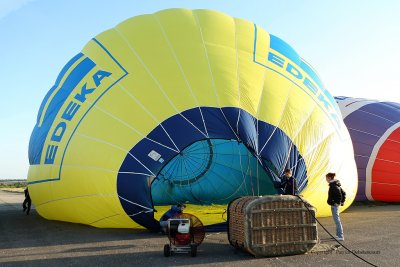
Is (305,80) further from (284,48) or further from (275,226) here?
(275,226)

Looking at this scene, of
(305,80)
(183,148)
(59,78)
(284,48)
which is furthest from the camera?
(59,78)

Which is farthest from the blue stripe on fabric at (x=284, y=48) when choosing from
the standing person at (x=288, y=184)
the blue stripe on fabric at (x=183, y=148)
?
the standing person at (x=288, y=184)

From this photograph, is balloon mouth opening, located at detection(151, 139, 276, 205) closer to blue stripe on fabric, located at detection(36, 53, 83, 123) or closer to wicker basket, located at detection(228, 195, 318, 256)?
blue stripe on fabric, located at detection(36, 53, 83, 123)

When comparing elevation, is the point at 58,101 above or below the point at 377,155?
above

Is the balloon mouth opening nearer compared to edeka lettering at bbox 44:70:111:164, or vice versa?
edeka lettering at bbox 44:70:111:164

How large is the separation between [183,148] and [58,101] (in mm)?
3261

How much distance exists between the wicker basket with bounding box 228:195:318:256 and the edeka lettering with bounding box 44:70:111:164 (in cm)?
376

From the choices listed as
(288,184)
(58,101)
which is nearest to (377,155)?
(288,184)

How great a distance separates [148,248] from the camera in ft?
19.0

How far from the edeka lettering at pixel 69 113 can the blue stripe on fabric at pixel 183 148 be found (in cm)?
168

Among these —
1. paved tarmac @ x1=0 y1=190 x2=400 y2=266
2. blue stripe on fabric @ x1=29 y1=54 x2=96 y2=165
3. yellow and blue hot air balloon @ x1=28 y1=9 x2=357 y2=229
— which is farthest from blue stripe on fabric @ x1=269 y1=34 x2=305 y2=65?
blue stripe on fabric @ x1=29 y1=54 x2=96 y2=165

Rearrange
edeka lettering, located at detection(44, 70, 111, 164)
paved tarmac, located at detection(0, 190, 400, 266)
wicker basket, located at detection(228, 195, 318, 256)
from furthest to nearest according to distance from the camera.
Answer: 1. edeka lettering, located at detection(44, 70, 111, 164)
2. wicker basket, located at detection(228, 195, 318, 256)
3. paved tarmac, located at detection(0, 190, 400, 266)

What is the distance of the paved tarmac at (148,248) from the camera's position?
4.93 metres

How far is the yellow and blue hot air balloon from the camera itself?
6746 mm
